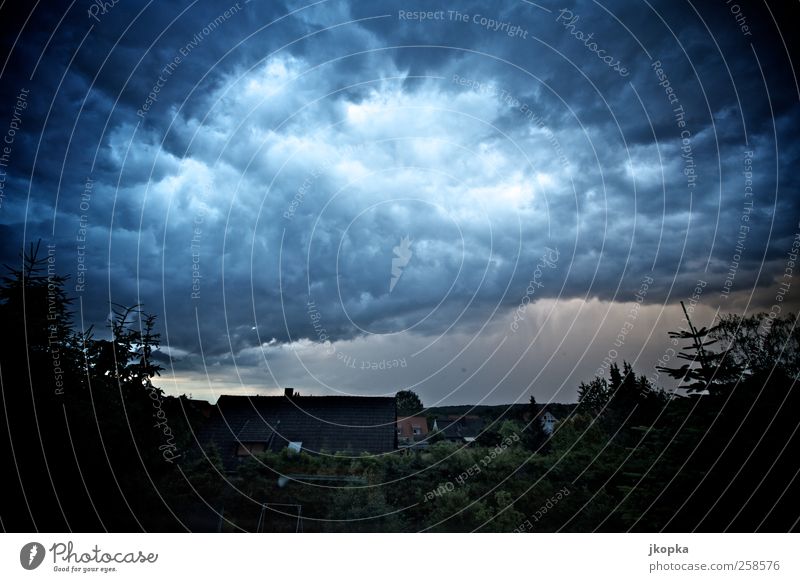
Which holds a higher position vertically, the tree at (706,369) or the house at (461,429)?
the tree at (706,369)

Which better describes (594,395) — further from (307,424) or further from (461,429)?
(461,429)

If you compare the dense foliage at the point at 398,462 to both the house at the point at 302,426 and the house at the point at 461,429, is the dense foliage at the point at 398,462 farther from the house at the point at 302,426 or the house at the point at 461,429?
the house at the point at 302,426

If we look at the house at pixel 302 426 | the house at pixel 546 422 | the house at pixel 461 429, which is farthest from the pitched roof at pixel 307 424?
the house at pixel 546 422

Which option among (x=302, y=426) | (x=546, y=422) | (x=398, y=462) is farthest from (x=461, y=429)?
(x=398, y=462)

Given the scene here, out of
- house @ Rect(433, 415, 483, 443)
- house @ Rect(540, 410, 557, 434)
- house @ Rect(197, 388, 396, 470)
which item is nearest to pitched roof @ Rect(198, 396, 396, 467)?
house @ Rect(197, 388, 396, 470)

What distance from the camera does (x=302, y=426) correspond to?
1394cm

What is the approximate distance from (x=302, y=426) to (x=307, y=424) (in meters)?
0.24

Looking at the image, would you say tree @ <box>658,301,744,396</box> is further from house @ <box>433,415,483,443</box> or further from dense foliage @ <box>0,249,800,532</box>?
house @ <box>433,415,483,443</box>

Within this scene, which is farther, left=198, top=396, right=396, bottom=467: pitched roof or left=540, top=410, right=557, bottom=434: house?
left=198, top=396, right=396, bottom=467: pitched roof

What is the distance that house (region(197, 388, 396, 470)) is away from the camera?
12266 millimetres

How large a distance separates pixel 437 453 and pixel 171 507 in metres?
5.44

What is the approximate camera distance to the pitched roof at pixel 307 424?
12.4 meters

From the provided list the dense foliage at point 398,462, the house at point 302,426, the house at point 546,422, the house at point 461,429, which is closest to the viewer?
the dense foliage at point 398,462

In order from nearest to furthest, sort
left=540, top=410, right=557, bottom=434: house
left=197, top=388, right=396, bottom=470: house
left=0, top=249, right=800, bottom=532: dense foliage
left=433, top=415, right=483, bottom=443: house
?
1. left=0, top=249, right=800, bottom=532: dense foliage
2. left=540, top=410, right=557, bottom=434: house
3. left=433, top=415, right=483, bottom=443: house
4. left=197, top=388, right=396, bottom=470: house
